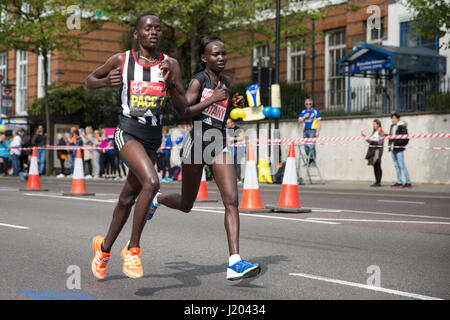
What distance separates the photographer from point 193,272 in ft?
19.1

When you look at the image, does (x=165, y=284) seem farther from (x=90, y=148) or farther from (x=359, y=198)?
(x=90, y=148)

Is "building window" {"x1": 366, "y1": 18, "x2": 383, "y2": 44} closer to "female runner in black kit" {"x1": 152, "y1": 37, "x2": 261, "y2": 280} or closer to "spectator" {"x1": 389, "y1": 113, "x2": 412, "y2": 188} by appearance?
"spectator" {"x1": 389, "y1": 113, "x2": 412, "y2": 188}

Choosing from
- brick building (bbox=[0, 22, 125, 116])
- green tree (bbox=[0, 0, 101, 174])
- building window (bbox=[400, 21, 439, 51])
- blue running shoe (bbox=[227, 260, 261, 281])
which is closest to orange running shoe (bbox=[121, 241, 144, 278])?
blue running shoe (bbox=[227, 260, 261, 281])

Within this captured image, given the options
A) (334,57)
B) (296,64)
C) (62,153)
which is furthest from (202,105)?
(296,64)

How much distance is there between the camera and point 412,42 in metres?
24.8

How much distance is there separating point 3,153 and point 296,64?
12681 mm

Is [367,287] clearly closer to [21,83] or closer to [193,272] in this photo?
[193,272]

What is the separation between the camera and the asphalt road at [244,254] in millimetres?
5062

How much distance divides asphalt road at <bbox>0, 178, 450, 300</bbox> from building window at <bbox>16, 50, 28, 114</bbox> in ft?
101

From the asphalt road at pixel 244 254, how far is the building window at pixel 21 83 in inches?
1209

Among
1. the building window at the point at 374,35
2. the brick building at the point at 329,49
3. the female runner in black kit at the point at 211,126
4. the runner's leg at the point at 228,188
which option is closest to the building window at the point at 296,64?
the brick building at the point at 329,49

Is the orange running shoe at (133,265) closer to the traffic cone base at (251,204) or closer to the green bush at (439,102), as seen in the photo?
the traffic cone base at (251,204)

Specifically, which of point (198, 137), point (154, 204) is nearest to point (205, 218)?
point (154, 204)

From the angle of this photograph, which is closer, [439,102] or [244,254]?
[244,254]
